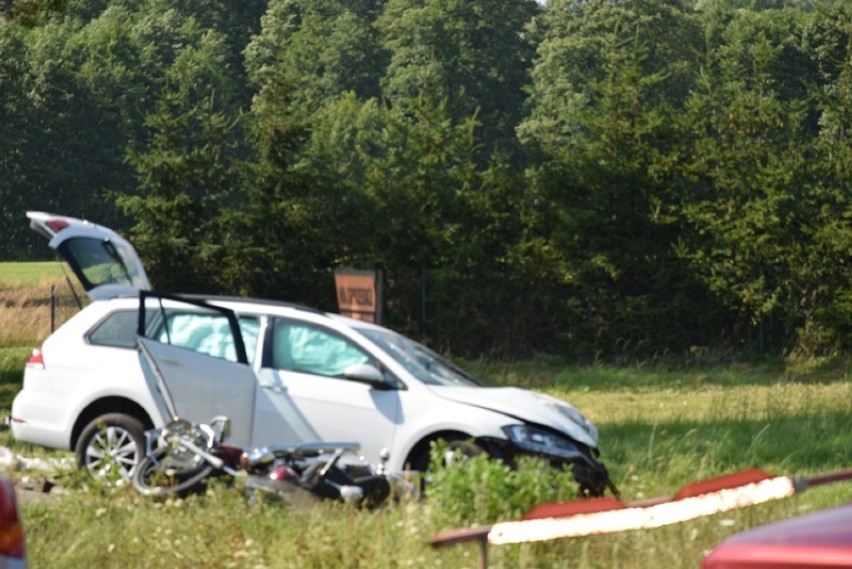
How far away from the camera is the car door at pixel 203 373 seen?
1214 cm

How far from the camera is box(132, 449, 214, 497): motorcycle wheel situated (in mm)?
10180


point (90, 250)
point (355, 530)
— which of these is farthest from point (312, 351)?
point (90, 250)

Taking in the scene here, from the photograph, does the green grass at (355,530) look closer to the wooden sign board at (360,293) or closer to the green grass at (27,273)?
the wooden sign board at (360,293)

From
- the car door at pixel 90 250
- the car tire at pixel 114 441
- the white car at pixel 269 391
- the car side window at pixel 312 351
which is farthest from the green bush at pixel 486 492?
the car door at pixel 90 250

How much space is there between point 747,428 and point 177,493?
23.9 ft

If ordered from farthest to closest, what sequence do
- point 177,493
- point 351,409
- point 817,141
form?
1. point 817,141
2. point 351,409
3. point 177,493

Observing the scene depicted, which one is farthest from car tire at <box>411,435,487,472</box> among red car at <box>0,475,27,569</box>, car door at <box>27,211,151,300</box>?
red car at <box>0,475,27,569</box>

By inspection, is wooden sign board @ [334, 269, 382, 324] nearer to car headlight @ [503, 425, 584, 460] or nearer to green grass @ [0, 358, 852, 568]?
car headlight @ [503, 425, 584, 460]

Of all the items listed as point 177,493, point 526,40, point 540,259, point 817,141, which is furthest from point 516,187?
point 526,40

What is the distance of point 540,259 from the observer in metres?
27.7

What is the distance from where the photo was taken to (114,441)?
12.1 metres

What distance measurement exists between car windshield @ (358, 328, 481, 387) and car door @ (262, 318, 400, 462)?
0.26 meters

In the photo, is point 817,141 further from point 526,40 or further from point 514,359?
point 526,40

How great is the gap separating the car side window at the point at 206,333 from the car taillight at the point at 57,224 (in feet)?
13.2
